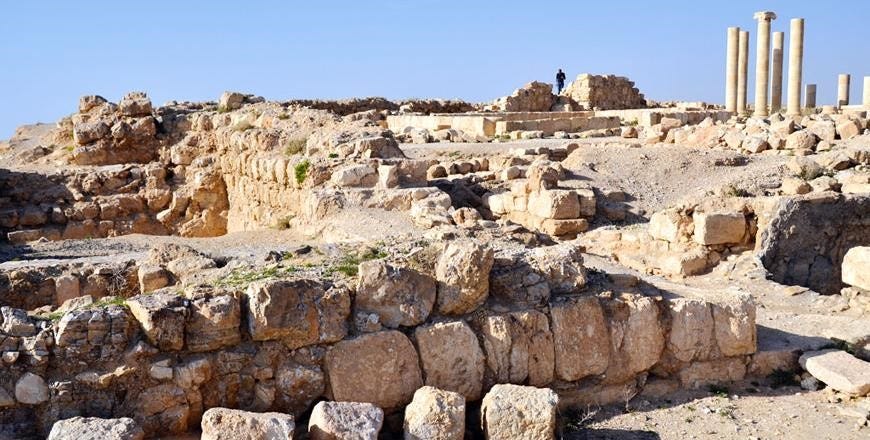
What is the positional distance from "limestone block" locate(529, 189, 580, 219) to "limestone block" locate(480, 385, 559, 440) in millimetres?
7129

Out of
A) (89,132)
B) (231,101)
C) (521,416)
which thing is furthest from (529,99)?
(521,416)

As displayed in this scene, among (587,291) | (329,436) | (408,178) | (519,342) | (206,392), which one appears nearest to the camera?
(329,436)

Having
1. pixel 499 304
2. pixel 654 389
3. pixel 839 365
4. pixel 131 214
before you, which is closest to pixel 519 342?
pixel 499 304

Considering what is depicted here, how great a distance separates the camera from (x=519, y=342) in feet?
21.3

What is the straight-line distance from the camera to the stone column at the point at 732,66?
3131 cm

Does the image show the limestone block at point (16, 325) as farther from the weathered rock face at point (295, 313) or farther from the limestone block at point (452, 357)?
the limestone block at point (452, 357)

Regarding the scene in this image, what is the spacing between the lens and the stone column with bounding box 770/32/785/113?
99.1ft

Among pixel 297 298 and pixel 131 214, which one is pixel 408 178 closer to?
pixel 297 298

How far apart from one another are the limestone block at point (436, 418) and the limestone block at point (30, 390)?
2489mm

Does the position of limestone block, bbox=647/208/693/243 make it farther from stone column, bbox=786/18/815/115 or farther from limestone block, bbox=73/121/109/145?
stone column, bbox=786/18/815/115

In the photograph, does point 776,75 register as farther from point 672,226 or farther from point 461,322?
point 461,322

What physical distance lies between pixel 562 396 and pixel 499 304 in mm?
935

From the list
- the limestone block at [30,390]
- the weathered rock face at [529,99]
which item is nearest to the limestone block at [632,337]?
the limestone block at [30,390]

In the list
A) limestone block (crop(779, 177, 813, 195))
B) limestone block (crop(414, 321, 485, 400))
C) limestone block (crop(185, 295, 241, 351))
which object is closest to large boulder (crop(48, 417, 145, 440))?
limestone block (crop(185, 295, 241, 351))
